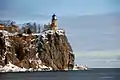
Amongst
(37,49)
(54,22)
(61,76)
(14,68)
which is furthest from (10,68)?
(61,76)

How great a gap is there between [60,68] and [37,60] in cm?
308

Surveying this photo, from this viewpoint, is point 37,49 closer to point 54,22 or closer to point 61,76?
point 54,22

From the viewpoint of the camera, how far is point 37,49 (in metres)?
30.7

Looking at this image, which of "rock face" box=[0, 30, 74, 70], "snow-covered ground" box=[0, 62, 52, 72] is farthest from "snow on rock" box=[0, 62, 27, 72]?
"rock face" box=[0, 30, 74, 70]

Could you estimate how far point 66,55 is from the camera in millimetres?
31688

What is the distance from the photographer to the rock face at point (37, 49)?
1167 inches

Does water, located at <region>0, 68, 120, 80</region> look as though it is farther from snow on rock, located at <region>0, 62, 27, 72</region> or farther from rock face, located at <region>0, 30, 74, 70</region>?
rock face, located at <region>0, 30, 74, 70</region>

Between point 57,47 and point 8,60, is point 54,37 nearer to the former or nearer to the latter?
point 57,47

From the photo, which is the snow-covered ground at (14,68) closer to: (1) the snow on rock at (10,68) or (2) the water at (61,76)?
(1) the snow on rock at (10,68)

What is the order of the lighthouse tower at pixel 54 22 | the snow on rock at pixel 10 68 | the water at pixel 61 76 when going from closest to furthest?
the water at pixel 61 76
the lighthouse tower at pixel 54 22
the snow on rock at pixel 10 68

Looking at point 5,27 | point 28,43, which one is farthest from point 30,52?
point 5,27

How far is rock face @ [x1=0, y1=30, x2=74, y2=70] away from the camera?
2964cm

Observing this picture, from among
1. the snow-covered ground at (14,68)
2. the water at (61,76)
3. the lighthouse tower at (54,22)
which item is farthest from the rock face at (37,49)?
the water at (61,76)

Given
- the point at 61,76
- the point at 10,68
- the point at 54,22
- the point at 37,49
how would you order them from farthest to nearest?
1. the point at 37,49
2. the point at 10,68
3. the point at 54,22
4. the point at 61,76
